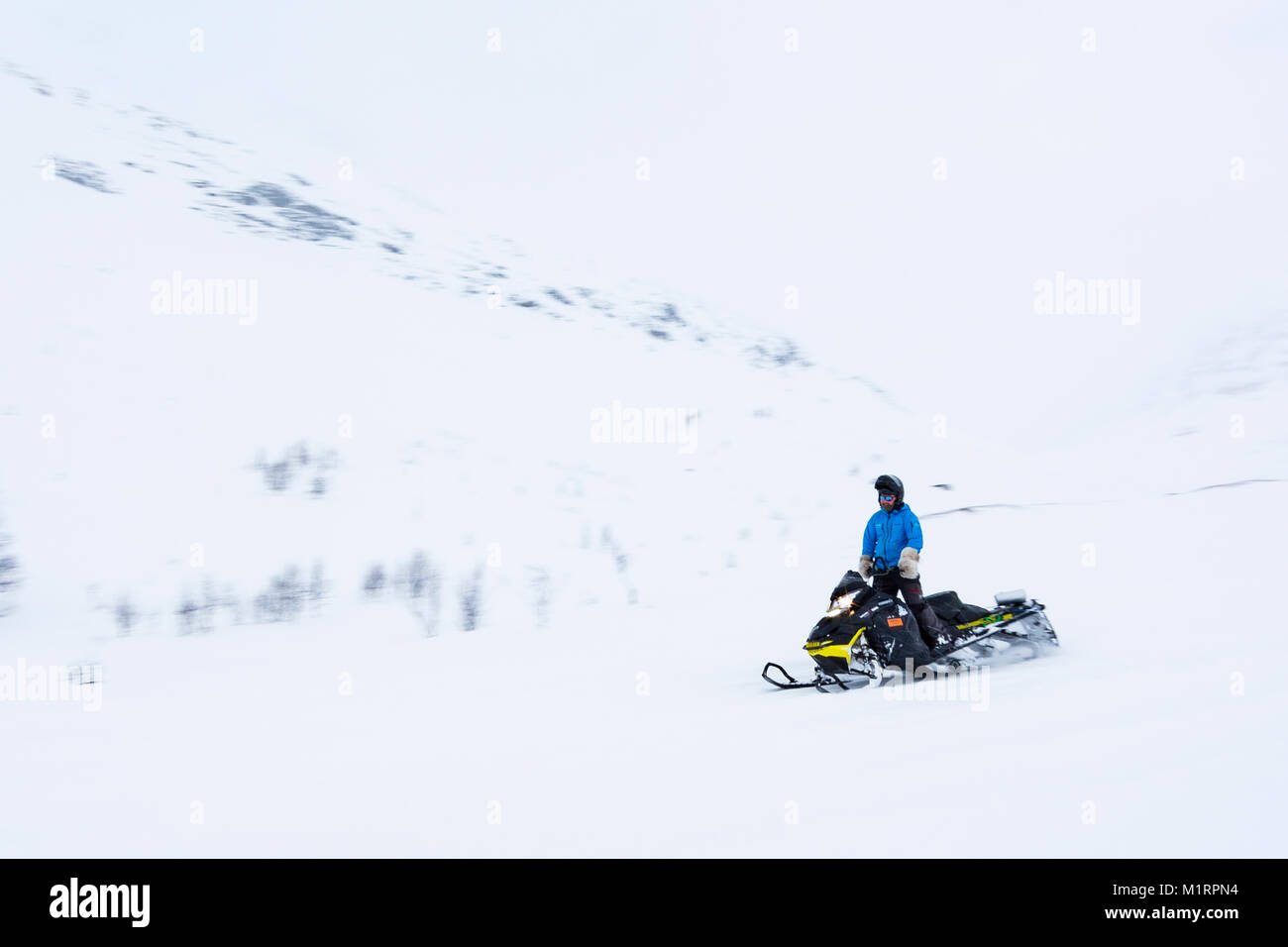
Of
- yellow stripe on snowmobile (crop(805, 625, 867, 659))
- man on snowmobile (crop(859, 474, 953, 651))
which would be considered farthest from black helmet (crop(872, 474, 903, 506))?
yellow stripe on snowmobile (crop(805, 625, 867, 659))

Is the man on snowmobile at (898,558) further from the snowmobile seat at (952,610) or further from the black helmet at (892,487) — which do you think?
the snowmobile seat at (952,610)

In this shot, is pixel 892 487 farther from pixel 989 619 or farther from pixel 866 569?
pixel 989 619

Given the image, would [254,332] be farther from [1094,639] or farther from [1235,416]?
[1235,416]

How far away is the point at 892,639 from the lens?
627 centimetres

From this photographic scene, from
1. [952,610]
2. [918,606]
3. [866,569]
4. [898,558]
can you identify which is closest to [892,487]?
[898,558]

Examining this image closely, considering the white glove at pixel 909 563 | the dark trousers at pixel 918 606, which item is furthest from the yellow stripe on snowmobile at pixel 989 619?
the white glove at pixel 909 563

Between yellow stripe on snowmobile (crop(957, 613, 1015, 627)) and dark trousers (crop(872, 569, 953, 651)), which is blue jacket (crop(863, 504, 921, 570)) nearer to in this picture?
dark trousers (crop(872, 569, 953, 651))

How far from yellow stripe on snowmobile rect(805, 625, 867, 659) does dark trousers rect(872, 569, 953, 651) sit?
1.82 ft

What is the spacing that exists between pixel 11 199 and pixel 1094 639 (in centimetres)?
1904

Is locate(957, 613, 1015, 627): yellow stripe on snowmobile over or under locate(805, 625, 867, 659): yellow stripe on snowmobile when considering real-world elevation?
over

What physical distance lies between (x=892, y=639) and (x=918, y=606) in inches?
18.2

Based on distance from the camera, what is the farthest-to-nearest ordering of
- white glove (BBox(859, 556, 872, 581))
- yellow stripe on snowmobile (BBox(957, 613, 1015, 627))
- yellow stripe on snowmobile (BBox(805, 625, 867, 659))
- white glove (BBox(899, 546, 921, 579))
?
yellow stripe on snowmobile (BBox(957, 613, 1015, 627))
white glove (BBox(859, 556, 872, 581))
white glove (BBox(899, 546, 921, 579))
yellow stripe on snowmobile (BBox(805, 625, 867, 659))

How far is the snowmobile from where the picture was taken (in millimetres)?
6164

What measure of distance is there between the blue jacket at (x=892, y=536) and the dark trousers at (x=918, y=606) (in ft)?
0.40
